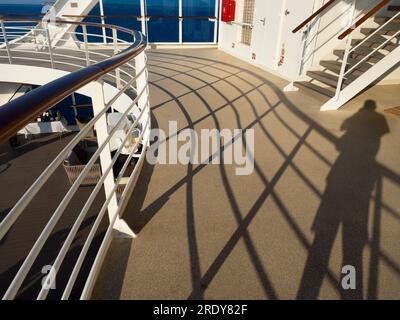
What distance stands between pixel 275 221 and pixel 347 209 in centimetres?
53

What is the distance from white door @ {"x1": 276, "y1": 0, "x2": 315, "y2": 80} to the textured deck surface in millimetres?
2460

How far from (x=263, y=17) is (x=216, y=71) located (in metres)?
1.71

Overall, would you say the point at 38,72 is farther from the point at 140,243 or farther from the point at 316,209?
the point at 316,209

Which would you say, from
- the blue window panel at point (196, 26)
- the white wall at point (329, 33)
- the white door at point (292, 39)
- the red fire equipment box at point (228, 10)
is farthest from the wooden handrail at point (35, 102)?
the blue window panel at point (196, 26)

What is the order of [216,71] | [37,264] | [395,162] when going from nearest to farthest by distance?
1. [395,162]
2. [37,264]
3. [216,71]

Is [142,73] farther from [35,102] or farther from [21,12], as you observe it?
[21,12]

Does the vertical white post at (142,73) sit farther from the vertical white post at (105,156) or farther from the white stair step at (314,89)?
the white stair step at (314,89)

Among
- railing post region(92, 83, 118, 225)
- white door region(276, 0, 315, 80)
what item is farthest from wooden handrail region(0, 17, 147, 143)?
white door region(276, 0, 315, 80)

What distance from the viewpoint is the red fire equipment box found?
8.48 meters

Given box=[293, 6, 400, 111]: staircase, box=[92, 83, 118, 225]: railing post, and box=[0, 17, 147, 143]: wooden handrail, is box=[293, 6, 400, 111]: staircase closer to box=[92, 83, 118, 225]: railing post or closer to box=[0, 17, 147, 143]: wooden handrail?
box=[92, 83, 118, 225]: railing post

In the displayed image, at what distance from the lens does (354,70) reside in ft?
14.9
